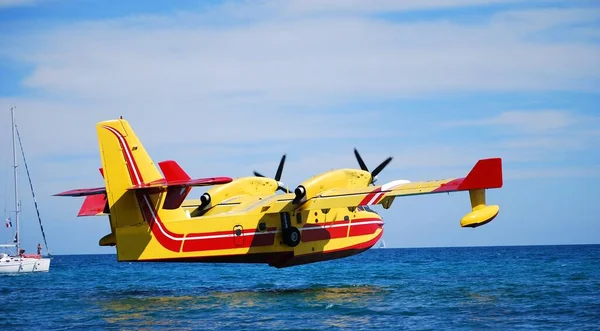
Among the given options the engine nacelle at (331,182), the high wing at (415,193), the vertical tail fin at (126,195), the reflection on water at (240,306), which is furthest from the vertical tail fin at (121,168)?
the engine nacelle at (331,182)

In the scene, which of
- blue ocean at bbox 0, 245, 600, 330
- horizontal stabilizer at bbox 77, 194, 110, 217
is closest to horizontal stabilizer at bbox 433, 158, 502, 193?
blue ocean at bbox 0, 245, 600, 330

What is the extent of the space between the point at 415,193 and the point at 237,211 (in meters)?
6.64

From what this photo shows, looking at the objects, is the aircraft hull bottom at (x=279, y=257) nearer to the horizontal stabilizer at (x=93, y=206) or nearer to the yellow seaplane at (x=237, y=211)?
the yellow seaplane at (x=237, y=211)

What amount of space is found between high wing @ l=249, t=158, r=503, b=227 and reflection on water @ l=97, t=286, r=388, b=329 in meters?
3.21

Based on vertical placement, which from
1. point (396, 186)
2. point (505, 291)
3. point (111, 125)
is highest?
point (111, 125)

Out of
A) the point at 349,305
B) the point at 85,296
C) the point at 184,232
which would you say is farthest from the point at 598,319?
the point at 85,296

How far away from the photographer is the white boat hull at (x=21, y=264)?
5112cm

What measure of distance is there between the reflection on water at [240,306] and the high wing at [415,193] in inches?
126

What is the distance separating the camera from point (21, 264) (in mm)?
51750

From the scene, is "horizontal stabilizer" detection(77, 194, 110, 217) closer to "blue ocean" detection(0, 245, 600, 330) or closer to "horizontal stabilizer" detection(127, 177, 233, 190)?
"blue ocean" detection(0, 245, 600, 330)

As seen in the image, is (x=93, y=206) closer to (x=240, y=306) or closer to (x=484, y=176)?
(x=240, y=306)

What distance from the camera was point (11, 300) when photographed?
2900 cm

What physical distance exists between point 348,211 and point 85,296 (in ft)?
34.9

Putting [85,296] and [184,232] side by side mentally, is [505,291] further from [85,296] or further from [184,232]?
[85,296]
